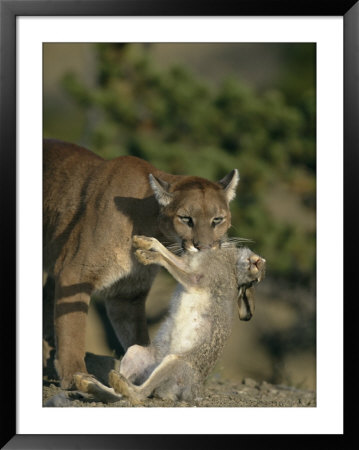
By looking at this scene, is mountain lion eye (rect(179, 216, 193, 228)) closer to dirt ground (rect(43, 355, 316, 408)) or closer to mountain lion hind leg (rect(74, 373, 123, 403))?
dirt ground (rect(43, 355, 316, 408))

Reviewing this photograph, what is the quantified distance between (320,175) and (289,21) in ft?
3.80

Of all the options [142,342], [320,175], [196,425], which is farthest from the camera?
[142,342]

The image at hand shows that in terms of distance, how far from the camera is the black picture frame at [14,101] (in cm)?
648

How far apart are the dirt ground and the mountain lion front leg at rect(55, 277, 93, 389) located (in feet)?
0.66

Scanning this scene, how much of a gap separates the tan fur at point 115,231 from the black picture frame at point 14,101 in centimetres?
121

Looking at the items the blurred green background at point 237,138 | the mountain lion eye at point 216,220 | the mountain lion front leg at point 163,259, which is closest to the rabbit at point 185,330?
the mountain lion front leg at point 163,259

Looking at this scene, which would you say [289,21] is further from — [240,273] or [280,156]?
[280,156]

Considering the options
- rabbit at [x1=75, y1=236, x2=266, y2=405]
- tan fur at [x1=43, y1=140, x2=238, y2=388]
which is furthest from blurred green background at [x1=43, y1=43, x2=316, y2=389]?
rabbit at [x1=75, y1=236, x2=266, y2=405]

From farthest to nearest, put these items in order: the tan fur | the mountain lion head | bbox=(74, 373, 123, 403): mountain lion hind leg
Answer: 1. the tan fur
2. the mountain lion head
3. bbox=(74, 373, 123, 403): mountain lion hind leg

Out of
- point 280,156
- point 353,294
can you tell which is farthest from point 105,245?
point 280,156

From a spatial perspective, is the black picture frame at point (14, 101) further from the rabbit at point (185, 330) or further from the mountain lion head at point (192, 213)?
the mountain lion head at point (192, 213)

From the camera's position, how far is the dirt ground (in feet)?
22.6

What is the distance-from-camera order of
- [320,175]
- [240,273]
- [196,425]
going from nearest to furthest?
Answer: [196,425] < [320,175] < [240,273]

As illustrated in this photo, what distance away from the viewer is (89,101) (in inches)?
482
